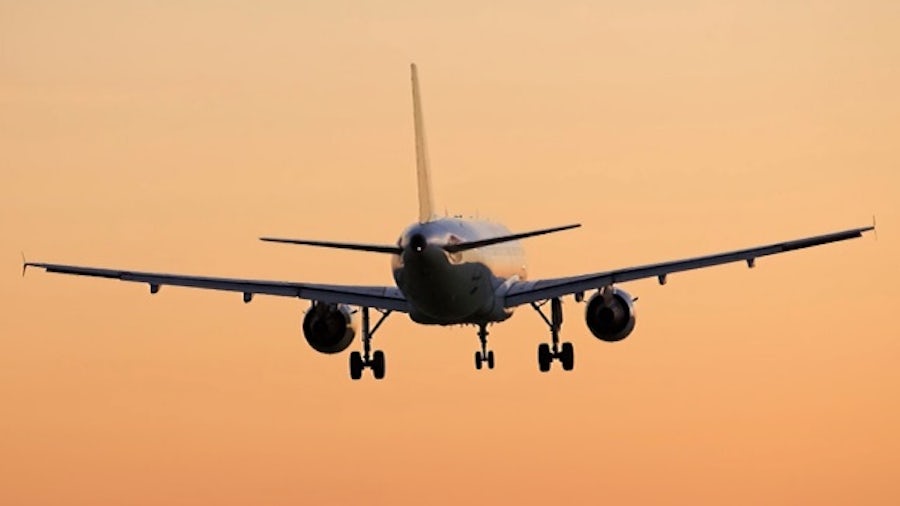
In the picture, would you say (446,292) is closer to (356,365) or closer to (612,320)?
(612,320)

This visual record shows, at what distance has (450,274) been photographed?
12962cm

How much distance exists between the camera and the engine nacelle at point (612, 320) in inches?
5364

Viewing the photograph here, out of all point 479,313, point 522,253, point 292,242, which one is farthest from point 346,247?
point 522,253

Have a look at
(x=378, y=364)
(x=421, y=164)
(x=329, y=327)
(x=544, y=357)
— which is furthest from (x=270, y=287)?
(x=544, y=357)

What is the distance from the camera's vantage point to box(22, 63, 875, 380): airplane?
12888cm

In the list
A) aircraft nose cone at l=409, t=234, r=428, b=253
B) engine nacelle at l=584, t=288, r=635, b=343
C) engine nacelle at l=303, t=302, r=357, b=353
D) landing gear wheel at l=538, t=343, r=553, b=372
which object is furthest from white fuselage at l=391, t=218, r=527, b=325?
engine nacelle at l=303, t=302, r=357, b=353

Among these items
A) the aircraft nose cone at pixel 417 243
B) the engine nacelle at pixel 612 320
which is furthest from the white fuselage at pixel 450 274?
the engine nacelle at pixel 612 320

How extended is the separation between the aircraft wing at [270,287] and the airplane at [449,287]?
41mm

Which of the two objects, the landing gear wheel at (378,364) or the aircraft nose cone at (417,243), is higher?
the aircraft nose cone at (417,243)

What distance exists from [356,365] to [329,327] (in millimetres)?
1939

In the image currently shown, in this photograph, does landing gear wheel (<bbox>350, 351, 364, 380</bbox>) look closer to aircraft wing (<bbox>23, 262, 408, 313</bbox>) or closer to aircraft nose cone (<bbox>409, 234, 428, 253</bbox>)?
aircraft wing (<bbox>23, 262, 408, 313</bbox>)

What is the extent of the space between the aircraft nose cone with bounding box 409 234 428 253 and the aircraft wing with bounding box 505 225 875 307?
10980 mm

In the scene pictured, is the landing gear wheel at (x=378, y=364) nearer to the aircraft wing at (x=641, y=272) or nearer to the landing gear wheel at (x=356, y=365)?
the landing gear wheel at (x=356, y=365)

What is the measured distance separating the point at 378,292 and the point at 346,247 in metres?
14.5
